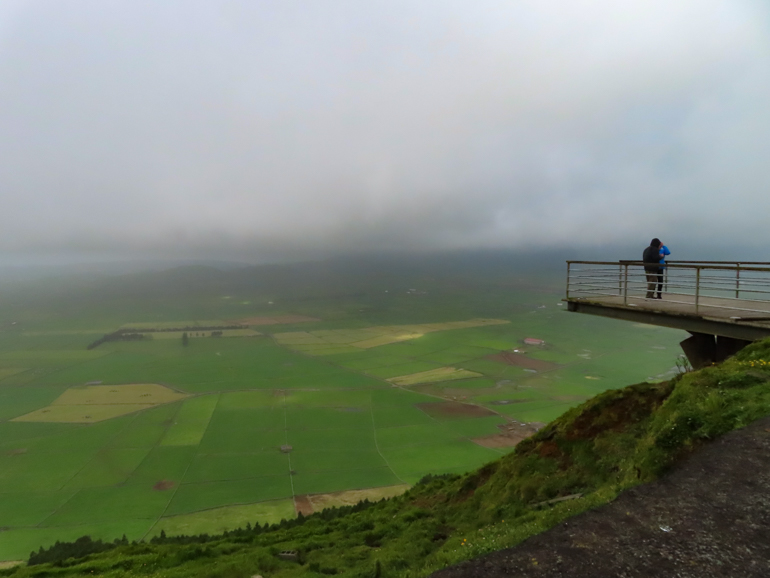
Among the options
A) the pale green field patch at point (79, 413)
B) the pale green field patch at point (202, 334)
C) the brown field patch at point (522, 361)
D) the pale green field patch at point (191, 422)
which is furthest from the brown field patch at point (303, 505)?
the pale green field patch at point (202, 334)

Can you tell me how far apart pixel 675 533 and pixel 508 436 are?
43.4m

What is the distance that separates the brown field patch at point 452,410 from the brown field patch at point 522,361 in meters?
26.8

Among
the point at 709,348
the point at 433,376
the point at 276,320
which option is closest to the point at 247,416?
the point at 433,376

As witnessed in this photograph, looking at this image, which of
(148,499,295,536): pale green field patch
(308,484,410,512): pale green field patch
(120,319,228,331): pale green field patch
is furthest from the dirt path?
(120,319,228,331): pale green field patch

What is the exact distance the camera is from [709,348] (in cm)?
1473

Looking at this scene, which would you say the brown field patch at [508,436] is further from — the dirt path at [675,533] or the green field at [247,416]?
the dirt path at [675,533]

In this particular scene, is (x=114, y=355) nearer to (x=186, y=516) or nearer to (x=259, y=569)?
(x=186, y=516)

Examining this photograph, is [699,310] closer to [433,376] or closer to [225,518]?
[225,518]

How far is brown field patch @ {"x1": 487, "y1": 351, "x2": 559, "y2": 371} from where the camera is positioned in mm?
81125

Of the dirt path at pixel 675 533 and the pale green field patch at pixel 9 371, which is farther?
the pale green field patch at pixel 9 371

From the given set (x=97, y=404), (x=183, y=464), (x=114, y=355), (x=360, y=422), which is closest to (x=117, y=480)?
(x=183, y=464)

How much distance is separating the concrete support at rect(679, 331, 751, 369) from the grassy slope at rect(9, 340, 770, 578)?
114 inches

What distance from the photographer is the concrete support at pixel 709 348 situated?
14.1m

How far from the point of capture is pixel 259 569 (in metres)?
13.4
